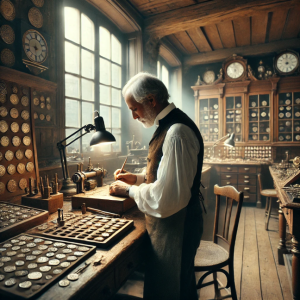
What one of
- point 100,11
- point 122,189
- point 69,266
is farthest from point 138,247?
point 100,11

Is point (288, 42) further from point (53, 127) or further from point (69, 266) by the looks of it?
point (69, 266)

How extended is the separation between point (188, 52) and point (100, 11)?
3.63m

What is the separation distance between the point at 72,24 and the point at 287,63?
18.1 feet

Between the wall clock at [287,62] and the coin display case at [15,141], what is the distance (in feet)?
20.8

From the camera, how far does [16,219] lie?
4.68 ft

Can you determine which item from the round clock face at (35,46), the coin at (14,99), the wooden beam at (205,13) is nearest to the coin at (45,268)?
the coin at (14,99)

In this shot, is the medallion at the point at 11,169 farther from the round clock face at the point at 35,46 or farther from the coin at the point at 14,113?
the round clock face at the point at 35,46

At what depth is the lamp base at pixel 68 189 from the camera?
2.23 meters

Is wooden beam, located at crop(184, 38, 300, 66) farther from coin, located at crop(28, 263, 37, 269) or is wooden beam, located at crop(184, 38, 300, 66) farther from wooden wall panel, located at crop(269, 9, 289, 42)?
coin, located at crop(28, 263, 37, 269)

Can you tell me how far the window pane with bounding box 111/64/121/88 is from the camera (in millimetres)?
4736

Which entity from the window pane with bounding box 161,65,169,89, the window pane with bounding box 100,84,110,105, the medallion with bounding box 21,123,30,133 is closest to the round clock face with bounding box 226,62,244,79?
the window pane with bounding box 161,65,169,89

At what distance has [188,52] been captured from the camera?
7.27 m

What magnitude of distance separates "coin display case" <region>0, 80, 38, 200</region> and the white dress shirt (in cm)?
157

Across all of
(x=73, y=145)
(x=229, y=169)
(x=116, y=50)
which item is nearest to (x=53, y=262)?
(x=73, y=145)
